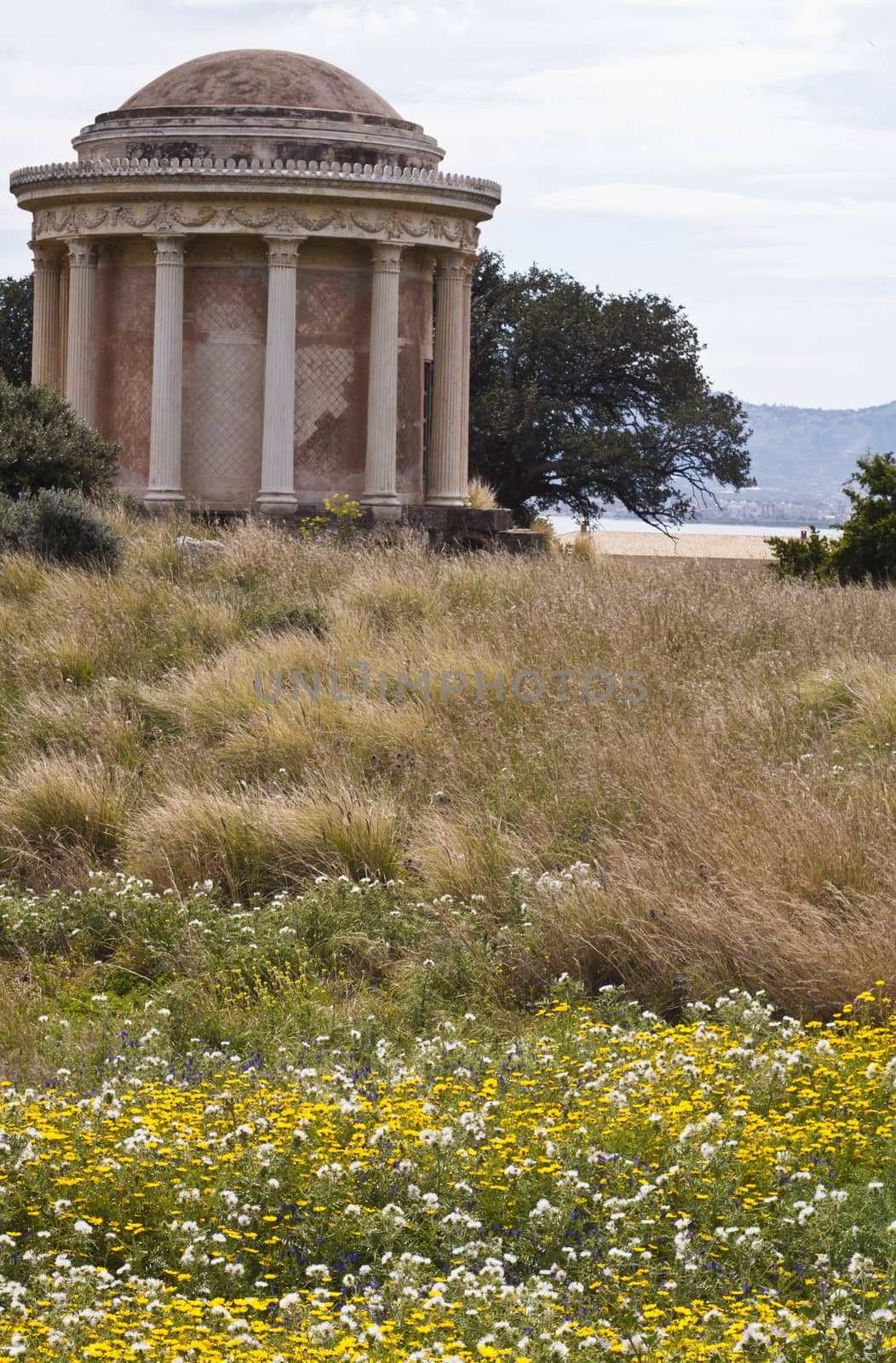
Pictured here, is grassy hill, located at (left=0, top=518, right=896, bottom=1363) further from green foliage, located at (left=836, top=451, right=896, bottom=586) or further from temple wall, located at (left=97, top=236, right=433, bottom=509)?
temple wall, located at (left=97, top=236, right=433, bottom=509)

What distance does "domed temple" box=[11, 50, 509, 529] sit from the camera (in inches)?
847

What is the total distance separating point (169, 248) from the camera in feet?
70.8

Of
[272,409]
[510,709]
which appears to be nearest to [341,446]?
[272,409]

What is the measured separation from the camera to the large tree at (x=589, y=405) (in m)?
36.5

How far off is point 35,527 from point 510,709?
6.67 m

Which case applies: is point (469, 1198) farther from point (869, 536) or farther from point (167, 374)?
point (167, 374)

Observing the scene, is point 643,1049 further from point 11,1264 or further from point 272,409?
point 272,409

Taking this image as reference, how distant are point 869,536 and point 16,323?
25888 mm

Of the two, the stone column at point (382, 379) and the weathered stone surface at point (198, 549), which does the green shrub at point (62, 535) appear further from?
the stone column at point (382, 379)

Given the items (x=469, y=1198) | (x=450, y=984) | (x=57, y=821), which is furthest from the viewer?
(x=57, y=821)

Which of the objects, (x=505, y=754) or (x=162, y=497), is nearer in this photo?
(x=505, y=754)

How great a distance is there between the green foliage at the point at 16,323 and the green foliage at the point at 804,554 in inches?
898

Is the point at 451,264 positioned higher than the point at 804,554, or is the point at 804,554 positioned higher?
the point at 451,264

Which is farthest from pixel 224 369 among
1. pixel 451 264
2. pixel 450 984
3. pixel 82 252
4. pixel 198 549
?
pixel 450 984
